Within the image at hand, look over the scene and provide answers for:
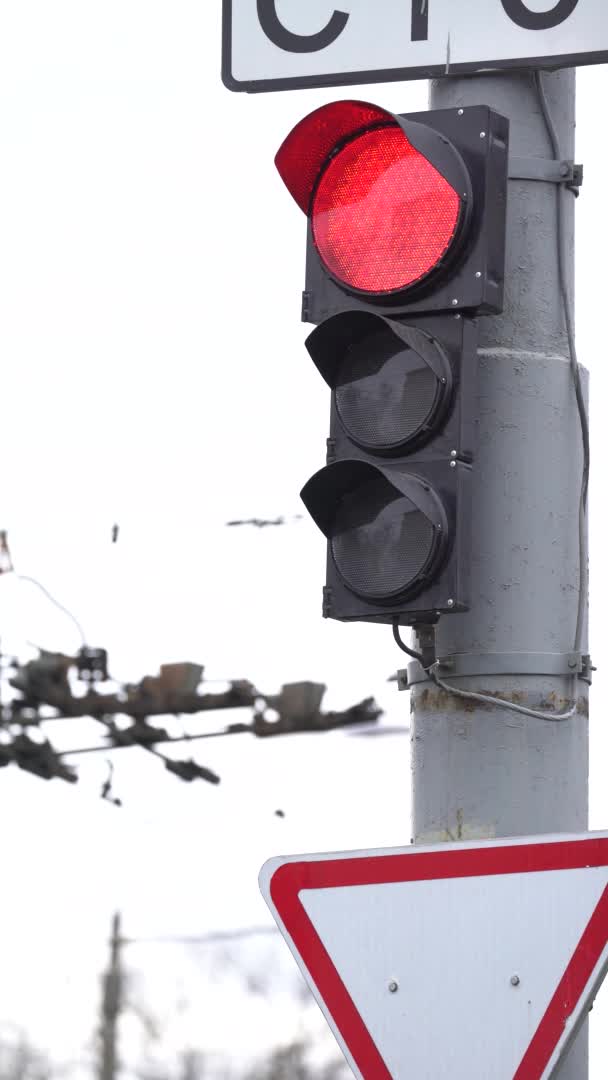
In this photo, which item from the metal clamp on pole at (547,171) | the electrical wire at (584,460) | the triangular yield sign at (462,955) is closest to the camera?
the triangular yield sign at (462,955)

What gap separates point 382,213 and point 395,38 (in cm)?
50

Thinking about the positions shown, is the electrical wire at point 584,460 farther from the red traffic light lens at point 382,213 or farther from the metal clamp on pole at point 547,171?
the red traffic light lens at point 382,213

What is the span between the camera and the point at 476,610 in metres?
3.43

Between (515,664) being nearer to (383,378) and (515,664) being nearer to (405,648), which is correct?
(405,648)

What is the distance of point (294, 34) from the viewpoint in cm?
383

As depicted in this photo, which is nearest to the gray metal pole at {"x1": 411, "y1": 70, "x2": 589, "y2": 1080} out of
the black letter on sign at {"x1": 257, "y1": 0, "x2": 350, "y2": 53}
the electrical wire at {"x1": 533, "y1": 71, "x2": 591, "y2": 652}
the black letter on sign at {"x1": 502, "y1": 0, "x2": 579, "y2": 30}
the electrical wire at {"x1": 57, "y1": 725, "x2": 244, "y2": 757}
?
the electrical wire at {"x1": 533, "y1": 71, "x2": 591, "y2": 652}

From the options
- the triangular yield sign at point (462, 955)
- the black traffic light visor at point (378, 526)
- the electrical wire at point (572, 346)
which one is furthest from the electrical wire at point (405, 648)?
the triangular yield sign at point (462, 955)

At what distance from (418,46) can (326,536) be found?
103 cm

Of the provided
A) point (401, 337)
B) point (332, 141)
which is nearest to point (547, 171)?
point (332, 141)

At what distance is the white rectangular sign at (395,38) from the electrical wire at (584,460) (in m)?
0.10

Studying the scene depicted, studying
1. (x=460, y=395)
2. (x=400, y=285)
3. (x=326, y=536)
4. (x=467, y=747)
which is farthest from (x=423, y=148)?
(x=467, y=747)

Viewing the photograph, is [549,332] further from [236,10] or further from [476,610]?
[236,10]

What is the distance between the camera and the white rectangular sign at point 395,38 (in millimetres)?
3604

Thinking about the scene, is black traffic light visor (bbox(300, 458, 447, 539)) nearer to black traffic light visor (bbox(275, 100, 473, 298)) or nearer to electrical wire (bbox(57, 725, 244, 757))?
black traffic light visor (bbox(275, 100, 473, 298))
